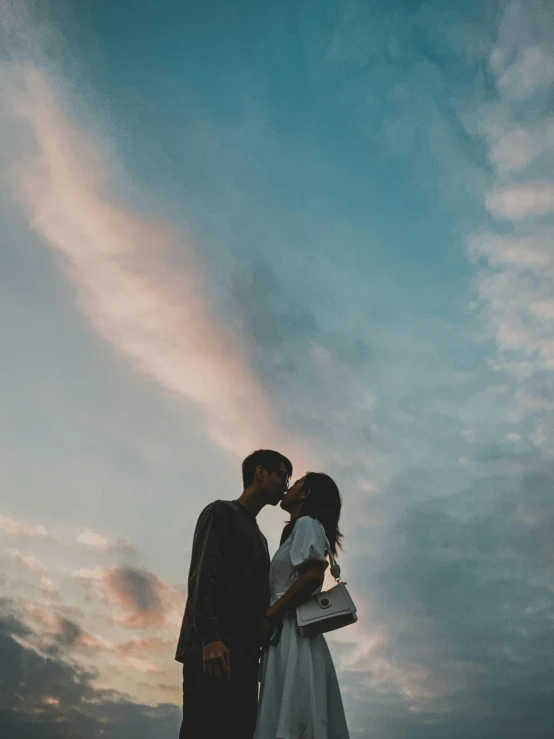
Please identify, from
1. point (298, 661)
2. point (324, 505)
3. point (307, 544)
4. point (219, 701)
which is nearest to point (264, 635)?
point (298, 661)

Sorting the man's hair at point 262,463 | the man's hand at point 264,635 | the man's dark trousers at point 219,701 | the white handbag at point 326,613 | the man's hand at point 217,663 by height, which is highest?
the man's hair at point 262,463

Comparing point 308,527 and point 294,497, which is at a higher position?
point 294,497

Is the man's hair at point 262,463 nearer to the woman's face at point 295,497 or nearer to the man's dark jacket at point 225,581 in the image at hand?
the woman's face at point 295,497

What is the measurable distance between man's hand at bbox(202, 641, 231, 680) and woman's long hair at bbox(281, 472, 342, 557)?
1.29 meters

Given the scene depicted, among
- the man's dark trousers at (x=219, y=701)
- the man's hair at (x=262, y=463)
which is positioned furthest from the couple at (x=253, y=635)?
the man's hair at (x=262, y=463)

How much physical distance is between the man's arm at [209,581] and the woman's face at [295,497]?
34.4 inches

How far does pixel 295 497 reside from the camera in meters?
5.68

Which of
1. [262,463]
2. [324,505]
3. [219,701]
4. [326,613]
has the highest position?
[262,463]

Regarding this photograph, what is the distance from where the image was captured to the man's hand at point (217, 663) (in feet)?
14.1

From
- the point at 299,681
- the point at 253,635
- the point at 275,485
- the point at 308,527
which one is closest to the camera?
the point at 299,681

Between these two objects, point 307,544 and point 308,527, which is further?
point 308,527

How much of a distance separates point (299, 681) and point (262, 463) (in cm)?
192

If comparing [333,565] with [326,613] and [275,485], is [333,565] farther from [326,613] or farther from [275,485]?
[275,485]

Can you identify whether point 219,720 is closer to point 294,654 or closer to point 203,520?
point 294,654
